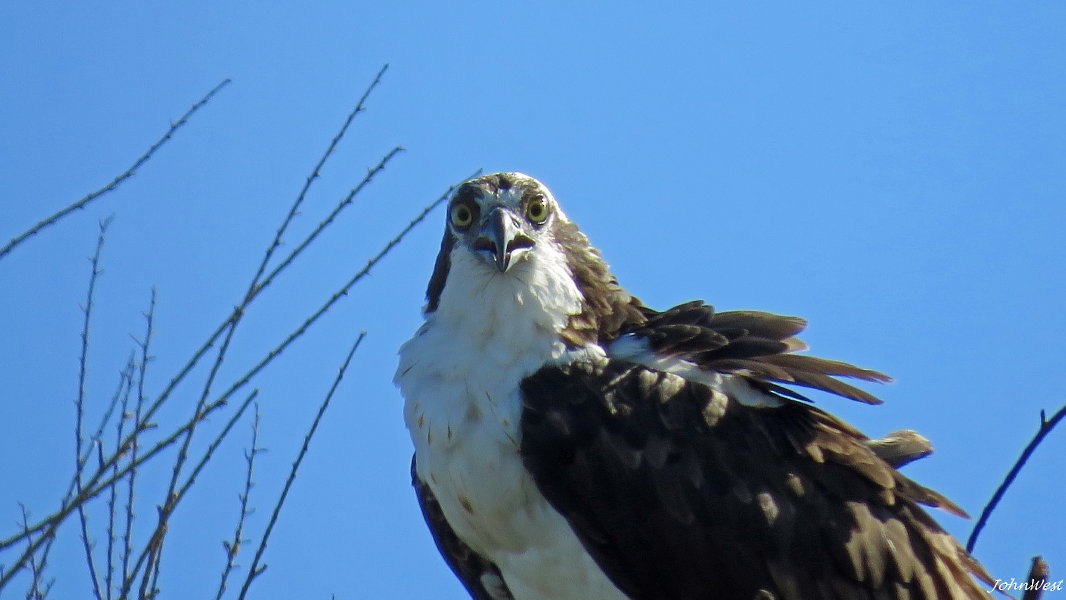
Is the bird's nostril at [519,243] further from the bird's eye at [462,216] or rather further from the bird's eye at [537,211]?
the bird's eye at [462,216]

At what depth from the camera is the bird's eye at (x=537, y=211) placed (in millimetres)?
5207

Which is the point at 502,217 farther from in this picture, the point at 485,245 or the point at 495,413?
the point at 495,413

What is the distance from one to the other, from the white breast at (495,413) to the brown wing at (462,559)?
124 mm

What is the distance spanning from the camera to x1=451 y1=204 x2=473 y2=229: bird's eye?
520cm

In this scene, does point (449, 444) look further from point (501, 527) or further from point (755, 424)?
point (755, 424)

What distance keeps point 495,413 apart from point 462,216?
91 centimetres

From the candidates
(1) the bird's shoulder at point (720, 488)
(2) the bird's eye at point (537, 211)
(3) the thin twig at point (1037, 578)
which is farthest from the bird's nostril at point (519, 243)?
(3) the thin twig at point (1037, 578)

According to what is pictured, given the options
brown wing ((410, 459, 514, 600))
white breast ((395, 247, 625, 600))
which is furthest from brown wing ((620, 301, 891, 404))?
brown wing ((410, 459, 514, 600))

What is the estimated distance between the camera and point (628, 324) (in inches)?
208

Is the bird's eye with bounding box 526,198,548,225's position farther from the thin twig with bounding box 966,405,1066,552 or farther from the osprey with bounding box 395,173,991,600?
the thin twig with bounding box 966,405,1066,552

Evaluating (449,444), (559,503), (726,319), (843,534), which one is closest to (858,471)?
(843,534)

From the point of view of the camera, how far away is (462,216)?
5.23m

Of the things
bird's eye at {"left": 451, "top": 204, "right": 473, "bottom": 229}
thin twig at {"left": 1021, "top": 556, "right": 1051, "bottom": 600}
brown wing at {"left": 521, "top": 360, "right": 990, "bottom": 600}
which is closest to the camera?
thin twig at {"left": 1021, "top": 556, "right": 1051, "bottom": 600}

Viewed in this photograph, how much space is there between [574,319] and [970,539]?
1800 mm
